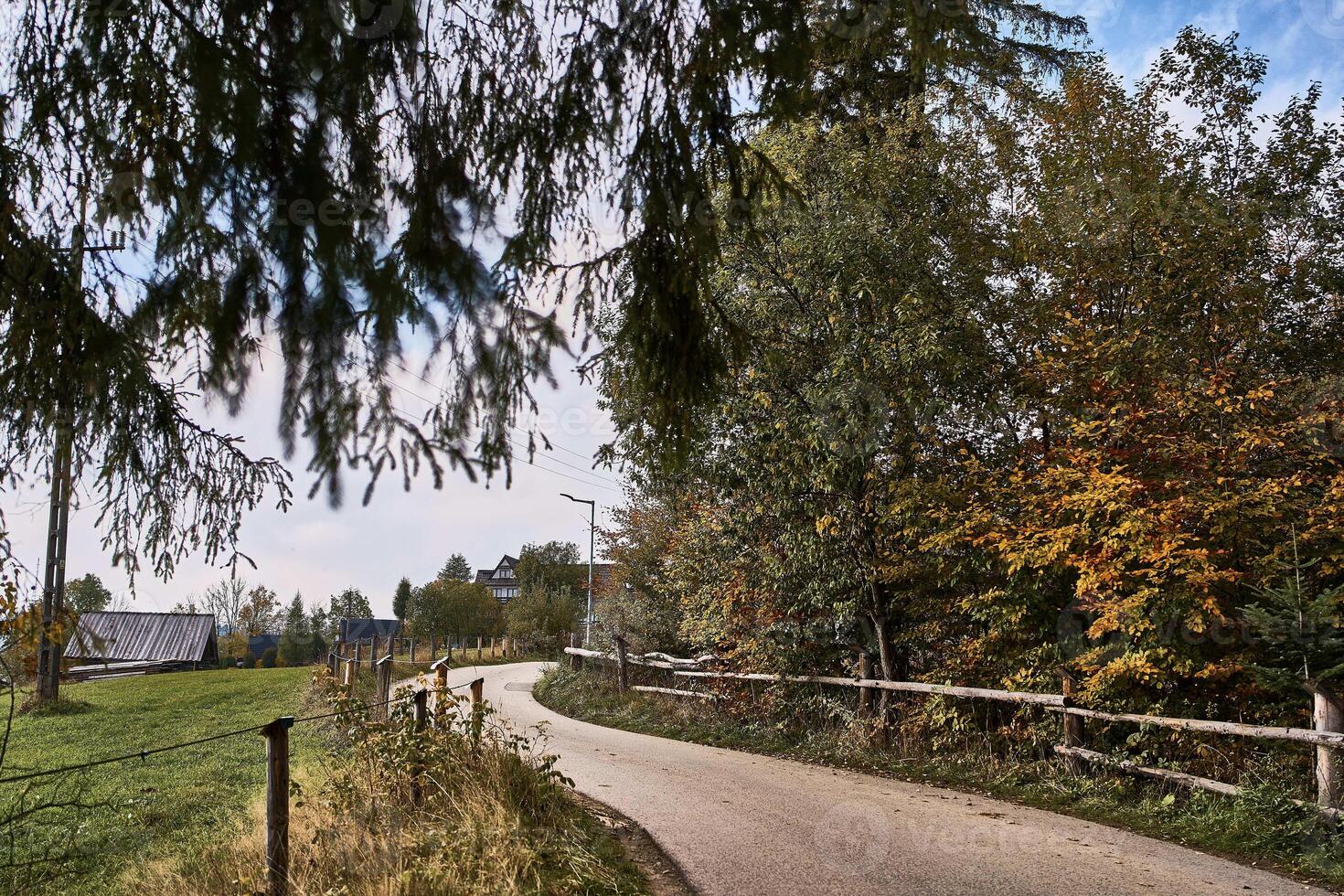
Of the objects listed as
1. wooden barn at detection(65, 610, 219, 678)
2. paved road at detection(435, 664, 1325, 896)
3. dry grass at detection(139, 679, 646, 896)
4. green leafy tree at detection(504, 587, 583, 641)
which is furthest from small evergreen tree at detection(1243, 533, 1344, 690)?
wooden barn at detection(65, 610, 219, 678)

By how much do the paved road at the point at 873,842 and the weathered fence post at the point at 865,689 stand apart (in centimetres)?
173

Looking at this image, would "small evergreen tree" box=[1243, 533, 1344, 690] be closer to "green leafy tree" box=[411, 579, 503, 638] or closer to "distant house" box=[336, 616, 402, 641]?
"green leafy tree" box=[411, 579, 503, 638]

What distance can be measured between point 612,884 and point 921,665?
7.40 m

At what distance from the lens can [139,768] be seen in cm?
1109

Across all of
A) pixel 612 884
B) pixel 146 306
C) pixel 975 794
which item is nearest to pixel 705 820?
pixel 612 884

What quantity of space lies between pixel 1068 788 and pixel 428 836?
19.5 feet

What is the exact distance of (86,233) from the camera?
3256 millimetres

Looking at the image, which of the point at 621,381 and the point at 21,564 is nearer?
the point at 21,564

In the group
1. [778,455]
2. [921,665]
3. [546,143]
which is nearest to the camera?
[546,143]

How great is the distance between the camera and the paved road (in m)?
5.50

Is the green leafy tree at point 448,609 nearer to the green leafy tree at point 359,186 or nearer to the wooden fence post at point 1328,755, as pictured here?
the wooden fence post at point 1328,755

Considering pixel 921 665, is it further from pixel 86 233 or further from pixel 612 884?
pixel 86 233

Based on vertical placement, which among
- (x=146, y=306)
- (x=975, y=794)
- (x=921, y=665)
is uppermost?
(x=146, y=306)

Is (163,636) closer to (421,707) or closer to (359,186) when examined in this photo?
(421,707)
